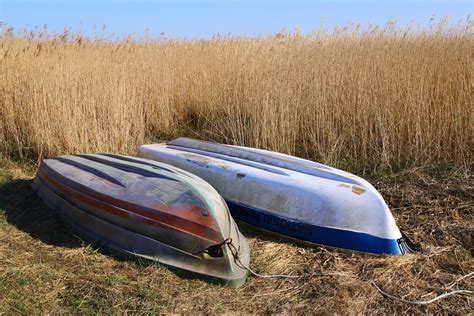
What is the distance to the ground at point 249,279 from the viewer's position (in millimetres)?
2414

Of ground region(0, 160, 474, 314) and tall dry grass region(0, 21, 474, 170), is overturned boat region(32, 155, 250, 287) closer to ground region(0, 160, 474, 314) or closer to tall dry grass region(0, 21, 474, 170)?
ground region(0, 160, 474, 314)

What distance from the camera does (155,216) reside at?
2779 millimetres

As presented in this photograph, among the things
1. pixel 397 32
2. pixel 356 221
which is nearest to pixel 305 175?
pixel 356 221

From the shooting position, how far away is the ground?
241 cm

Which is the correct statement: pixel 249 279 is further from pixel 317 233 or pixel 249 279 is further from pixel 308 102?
pixel 308 102

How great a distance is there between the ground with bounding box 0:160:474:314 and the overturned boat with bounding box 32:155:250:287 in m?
0.08

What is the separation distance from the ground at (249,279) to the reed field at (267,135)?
0.03 feet

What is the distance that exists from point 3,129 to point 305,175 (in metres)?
3.08

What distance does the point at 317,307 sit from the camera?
246 centimetres

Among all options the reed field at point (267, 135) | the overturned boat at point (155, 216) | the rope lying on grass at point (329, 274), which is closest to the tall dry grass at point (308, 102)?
the reed field at point (267, 135)

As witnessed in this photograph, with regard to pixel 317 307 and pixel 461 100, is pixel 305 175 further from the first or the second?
pixel 461 100

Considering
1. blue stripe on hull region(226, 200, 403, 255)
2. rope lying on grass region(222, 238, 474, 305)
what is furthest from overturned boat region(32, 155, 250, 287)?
blue stripe on hull region(226, 200, 403, 255)

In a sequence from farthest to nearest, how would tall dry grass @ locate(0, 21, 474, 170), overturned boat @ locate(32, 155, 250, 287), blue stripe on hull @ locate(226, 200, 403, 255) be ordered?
tall dry grass @ locate(0, 21, 474, 170) → blue stripe on hull @ locate(226, 200, 403, 255) → overturned boat @ locate(32, 155, 250, 287)

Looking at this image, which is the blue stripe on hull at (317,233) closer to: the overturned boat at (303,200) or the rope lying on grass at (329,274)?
the overturned boat at (303,200)
